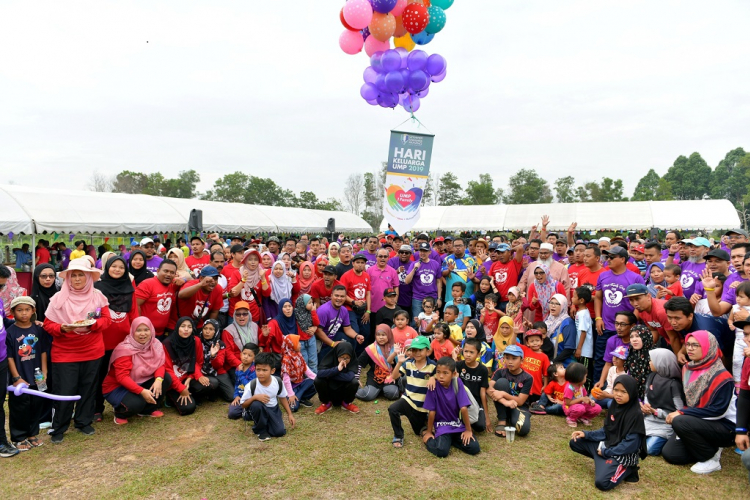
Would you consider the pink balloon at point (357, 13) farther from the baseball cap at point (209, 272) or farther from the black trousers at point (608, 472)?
the black trousers at point (608, 472)

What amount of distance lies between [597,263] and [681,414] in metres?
2.22

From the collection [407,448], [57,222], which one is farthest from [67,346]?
[57,222]

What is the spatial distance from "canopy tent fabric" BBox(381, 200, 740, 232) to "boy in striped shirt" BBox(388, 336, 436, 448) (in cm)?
2289

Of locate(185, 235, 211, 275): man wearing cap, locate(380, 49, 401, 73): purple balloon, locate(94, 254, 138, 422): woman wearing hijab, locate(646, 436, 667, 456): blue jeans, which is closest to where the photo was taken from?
locate(646, 436, 667, 456): blue jeans

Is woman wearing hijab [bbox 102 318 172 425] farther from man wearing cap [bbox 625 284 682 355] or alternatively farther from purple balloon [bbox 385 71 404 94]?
purple balloon [bbox 385 71 404 94]

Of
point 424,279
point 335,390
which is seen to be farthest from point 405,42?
point 335,390

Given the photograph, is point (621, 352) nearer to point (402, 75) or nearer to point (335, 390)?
point (335, 390)

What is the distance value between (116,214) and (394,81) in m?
12.8

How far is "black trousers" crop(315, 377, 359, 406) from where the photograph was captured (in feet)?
17.4

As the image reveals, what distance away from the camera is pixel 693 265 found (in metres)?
5.62

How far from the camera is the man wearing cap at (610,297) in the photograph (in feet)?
17.6

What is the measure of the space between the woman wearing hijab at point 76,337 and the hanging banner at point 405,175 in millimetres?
5601

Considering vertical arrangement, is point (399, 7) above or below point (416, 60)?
above

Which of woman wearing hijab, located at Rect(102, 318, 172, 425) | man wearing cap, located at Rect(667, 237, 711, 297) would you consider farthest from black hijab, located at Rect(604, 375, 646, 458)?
woman wearing hijab, located at Rect(102, 318, 172, 425)
